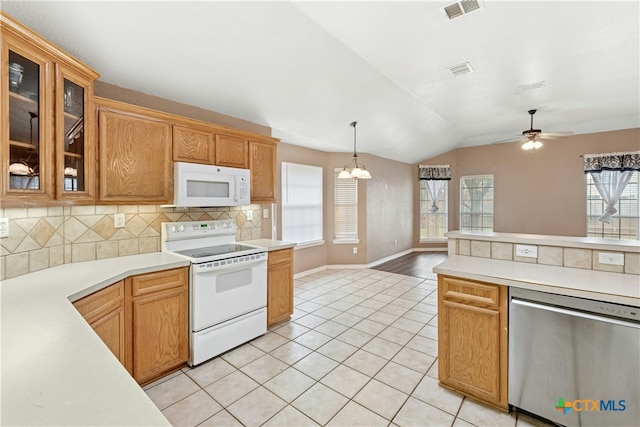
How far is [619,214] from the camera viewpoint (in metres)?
5.46

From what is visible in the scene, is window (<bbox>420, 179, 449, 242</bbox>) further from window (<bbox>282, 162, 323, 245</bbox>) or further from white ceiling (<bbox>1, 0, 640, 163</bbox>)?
window (<bbox>282, 162, 323, 245</bbox>)

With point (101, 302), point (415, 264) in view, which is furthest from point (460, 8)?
point (415, 264)

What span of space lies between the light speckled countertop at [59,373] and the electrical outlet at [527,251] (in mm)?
2445

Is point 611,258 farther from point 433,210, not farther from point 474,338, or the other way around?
point 433,210

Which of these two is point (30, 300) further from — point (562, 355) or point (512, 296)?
point (562, 355)

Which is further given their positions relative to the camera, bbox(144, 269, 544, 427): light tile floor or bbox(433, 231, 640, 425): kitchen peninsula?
bbox(144, 269, 544, 427): light tile floor

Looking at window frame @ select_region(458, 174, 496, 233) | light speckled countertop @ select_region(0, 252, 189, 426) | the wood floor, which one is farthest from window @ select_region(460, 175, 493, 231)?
light speckled countertop @ select_region(0, 252, 189, 426)

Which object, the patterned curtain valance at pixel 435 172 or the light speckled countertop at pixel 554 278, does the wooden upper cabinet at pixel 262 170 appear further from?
the patterned curtain valance at pixel 435 172

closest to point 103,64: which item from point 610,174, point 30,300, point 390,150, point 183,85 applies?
point 183,85

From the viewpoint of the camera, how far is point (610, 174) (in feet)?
18.1

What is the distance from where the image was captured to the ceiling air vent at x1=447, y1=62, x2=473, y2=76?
303 centimetres

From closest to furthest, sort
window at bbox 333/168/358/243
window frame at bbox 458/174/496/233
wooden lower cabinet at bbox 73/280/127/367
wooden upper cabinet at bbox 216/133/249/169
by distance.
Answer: wooden lower cabinet at bbox 73/280/127/367
wooden upper cabinet at bbox 216/133/249/169
window at bbox 333/168/358/243
window frame at bbox 458/174/496/233

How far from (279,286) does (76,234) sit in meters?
1.87

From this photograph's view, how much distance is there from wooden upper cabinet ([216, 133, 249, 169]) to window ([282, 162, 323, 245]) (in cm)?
158
